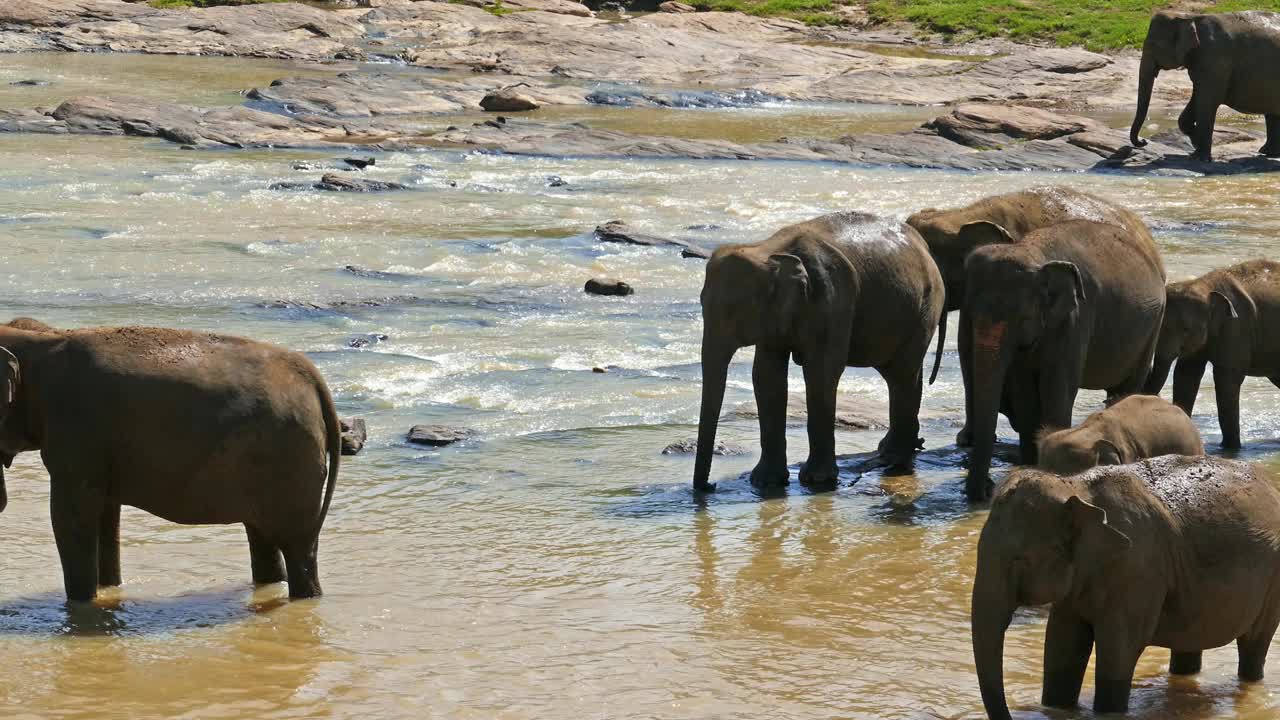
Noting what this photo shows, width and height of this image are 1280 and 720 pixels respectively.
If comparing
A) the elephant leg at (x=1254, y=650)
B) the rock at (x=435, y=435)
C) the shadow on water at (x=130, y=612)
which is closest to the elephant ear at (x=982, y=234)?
the rock at (x=435, y=435)

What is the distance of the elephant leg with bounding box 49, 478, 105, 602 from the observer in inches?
315

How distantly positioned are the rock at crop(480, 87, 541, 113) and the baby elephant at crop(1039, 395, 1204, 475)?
83.4 ft

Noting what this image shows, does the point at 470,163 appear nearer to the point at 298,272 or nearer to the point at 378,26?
the point at 298,272

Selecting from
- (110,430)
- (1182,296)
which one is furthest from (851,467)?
(110,430)

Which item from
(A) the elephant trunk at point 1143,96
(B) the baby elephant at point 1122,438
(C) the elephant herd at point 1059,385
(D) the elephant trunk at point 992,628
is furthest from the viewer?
(A) the elephant trunk at point 1143,96

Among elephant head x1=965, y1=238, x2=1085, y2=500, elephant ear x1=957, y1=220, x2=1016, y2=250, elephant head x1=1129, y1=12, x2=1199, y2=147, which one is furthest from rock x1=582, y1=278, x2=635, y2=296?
elephant head x1=1129, y1=12, x2=1199, y2=147

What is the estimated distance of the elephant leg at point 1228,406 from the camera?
12.3 meters

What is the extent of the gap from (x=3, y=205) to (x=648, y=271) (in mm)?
8227

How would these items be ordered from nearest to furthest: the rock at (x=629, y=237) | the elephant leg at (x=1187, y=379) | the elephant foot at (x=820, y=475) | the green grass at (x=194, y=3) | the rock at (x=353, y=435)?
the elephant foot at (x=820, y=475), the rock at (x=353, y=435), the elephant leg at (x=1187, y=379), the rock at (x=629, y=237), the green grass at (x=194, y=3)

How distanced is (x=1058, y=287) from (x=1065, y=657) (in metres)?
4.09

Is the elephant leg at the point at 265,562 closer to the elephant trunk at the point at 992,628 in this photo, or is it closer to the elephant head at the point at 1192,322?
the elephant trunk at the point at 992,628

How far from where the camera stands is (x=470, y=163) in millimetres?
26906

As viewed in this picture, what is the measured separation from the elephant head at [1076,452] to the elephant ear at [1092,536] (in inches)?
68.0

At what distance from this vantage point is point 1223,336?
490 inches
